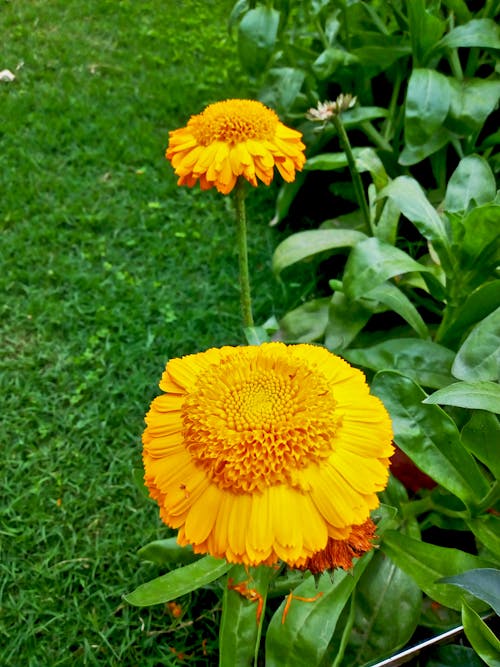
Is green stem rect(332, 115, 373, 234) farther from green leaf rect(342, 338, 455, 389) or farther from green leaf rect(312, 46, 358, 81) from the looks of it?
green leaf rect(312, 46, 358, 81)

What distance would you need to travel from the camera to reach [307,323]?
1.93 meters

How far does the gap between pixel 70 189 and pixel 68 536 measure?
5.18ft

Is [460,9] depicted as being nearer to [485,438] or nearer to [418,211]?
[418,211]

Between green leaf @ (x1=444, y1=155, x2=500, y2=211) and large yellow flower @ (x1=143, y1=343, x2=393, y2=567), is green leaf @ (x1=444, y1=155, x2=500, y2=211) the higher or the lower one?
the lower one

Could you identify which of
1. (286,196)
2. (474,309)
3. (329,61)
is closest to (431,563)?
(474,309)

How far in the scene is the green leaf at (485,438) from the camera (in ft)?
3.86

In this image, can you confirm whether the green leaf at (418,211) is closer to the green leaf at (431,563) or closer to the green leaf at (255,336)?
the green leaf at (255,336)

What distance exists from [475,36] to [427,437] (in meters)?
1.47

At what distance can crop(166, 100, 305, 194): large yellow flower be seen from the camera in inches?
53.3

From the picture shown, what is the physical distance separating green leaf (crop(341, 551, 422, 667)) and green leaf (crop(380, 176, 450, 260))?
756 mm

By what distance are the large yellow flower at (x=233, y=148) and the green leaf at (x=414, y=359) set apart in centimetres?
48

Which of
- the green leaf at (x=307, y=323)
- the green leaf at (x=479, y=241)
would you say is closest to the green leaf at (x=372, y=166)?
the green leaf at (x=307, y=323)

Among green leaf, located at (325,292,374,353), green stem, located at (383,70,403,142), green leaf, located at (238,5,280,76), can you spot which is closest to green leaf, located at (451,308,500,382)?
green leaf, located at (325,292,374,353)

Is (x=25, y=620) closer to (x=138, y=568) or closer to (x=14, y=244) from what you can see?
(x=138, y=568)
